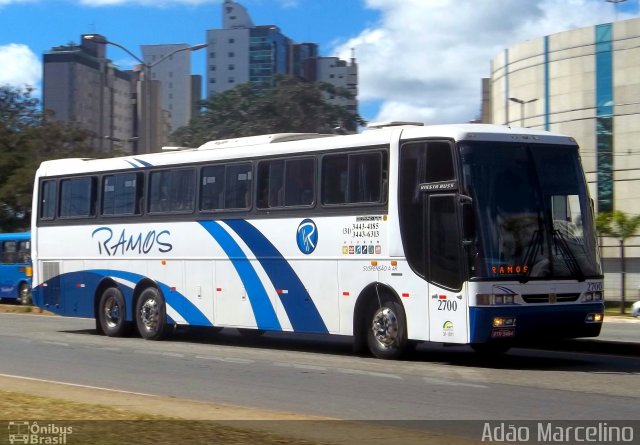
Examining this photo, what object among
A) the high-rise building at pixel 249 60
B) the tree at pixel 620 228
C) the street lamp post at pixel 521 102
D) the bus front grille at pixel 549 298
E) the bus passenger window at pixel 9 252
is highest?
the high-rise building at pixel 249 60

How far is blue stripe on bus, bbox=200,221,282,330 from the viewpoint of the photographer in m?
18.2

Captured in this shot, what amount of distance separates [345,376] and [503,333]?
2292mm

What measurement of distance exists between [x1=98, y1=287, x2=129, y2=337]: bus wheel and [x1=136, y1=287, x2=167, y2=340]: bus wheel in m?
0.52

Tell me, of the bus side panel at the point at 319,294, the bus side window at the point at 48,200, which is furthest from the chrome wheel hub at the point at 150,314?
the bus side panel at the point at 319,294

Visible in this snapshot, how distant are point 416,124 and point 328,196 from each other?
185 centimetres

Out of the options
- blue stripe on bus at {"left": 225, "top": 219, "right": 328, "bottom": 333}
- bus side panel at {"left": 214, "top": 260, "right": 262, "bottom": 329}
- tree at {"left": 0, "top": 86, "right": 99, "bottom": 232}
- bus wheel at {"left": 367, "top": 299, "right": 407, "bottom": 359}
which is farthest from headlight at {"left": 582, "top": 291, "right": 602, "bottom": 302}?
tree at {"left": 0, "top": 86, "right": 99, "bottom": 232}

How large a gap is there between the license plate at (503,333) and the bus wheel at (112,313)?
32.0 ft

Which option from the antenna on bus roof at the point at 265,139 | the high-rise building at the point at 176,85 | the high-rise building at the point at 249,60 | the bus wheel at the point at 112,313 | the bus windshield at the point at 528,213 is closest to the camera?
the bus windshield at the point at 528,213

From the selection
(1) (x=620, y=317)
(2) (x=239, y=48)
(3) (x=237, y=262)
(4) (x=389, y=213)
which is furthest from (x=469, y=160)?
(2) (x=239, y=48)

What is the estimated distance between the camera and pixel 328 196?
55.6ft

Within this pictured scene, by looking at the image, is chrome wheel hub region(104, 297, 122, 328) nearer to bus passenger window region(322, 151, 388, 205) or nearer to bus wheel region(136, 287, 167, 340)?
bus wheel region(136, 287, 167, 340)

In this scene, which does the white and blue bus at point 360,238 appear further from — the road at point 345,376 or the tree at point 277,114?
the tree at point 277,114

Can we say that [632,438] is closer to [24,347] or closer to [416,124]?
[416,124]

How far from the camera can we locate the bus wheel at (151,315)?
68.5 ft
